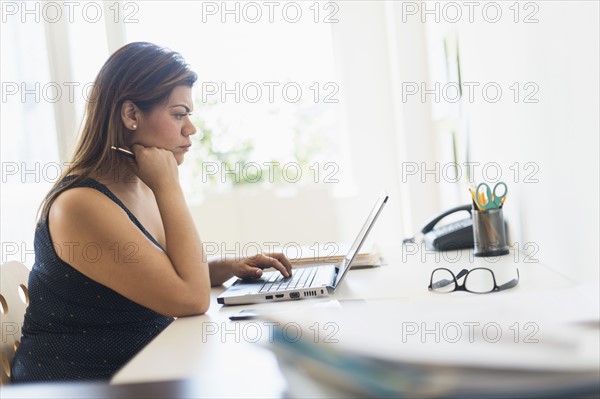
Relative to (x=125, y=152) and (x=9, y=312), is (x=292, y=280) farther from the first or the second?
(x=9, y=312)

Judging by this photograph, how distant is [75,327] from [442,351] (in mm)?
1087

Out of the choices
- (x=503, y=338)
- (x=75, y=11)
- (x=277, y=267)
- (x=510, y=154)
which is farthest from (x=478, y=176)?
(x=75, y=11)

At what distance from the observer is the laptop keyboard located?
138 centimetres

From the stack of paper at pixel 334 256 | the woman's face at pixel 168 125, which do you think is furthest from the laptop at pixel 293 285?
the woman's face at pixel 168 125

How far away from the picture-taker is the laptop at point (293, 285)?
4.34 feet

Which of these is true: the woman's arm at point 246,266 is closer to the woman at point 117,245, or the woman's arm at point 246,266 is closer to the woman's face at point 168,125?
the woman at point 117,245

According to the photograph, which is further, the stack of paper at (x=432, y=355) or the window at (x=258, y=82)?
the window at (x=258, y=82)

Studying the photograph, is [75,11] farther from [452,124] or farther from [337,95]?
[452,124]

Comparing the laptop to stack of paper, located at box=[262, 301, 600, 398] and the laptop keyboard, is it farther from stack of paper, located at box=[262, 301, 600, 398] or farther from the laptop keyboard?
stack of paper, located at box=[262, 301, 600, 398]

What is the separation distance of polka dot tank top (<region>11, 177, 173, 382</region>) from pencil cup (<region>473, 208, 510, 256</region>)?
29.1 inches

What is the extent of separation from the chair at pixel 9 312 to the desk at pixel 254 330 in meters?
0.42

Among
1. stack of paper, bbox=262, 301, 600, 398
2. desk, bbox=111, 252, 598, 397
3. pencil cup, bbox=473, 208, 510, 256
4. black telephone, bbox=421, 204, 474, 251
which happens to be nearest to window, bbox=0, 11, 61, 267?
desk, bbox=111, 252, 598, 397

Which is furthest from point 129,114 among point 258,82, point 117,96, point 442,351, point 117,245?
point 258,82

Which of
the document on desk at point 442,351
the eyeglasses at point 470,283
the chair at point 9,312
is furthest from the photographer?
the chair at point 9,312
